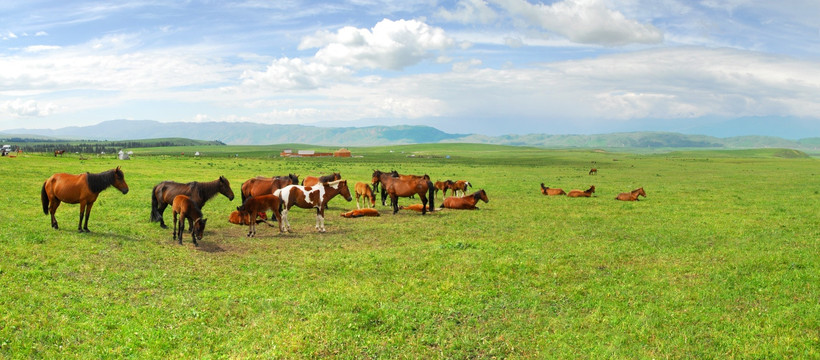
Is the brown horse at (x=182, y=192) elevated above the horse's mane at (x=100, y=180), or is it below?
below

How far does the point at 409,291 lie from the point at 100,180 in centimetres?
1132

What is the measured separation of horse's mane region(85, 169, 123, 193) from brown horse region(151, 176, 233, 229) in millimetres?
1415

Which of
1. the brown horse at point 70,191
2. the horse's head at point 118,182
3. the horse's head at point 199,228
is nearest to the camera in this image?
the horse's head at point 199,228

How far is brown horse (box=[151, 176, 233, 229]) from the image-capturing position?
16.4 metres

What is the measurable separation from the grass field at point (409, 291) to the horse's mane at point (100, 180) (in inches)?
59.6

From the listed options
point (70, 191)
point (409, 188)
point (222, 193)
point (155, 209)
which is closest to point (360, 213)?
point (409, 188)

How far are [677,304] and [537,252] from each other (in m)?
4.48

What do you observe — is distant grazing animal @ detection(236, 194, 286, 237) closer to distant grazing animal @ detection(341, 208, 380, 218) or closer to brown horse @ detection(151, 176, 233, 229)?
brown horse @ detection(151, 176, 233, 229)

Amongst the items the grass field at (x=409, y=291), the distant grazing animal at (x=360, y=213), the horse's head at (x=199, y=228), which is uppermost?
the horse's head at (x=199, y=228)

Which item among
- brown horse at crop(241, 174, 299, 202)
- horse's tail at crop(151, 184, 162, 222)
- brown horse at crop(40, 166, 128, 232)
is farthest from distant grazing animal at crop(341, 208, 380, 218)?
brown horse at crop(40, 166, 128, 232)

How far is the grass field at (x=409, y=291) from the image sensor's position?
24.8ft

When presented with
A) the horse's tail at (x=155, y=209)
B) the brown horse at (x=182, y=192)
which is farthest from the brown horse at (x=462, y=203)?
the horse's tail at (x=155, y=209)

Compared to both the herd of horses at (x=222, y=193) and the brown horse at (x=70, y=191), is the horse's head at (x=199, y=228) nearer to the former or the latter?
the herd of horses at (x=222, y=193)

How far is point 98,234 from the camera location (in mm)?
14500
